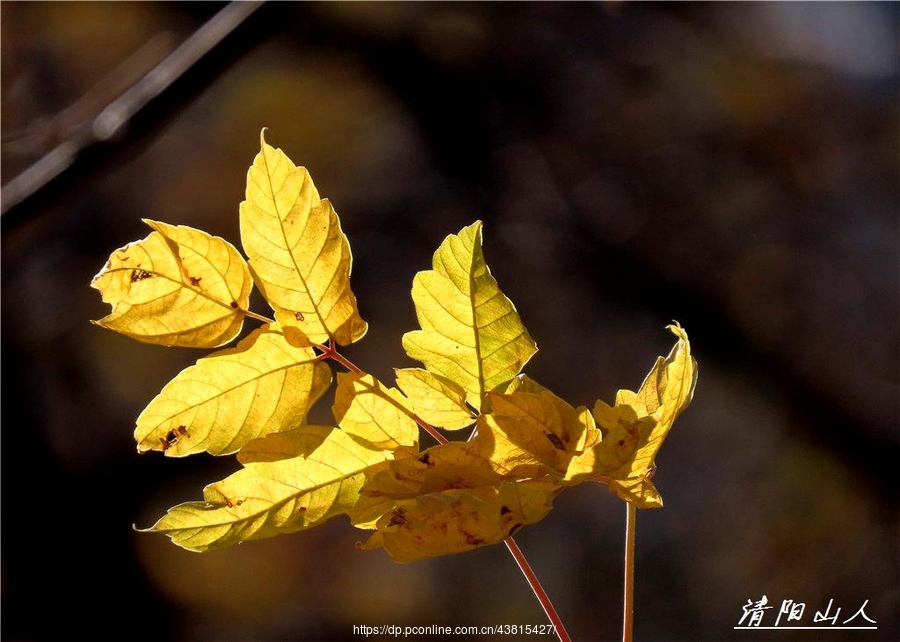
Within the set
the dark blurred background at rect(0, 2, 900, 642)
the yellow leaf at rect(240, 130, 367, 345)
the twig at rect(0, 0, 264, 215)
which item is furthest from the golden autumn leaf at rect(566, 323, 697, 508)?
the dark blurred background at rect(0, 2, 900, 642)

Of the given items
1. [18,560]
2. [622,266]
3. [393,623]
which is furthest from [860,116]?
[18,560]

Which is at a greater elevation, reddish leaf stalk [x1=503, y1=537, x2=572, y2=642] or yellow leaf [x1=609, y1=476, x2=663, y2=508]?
yellow leaf [x1=609, y1=476, x2=663, y2=508]

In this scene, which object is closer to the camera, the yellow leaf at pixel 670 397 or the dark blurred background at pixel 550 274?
the yellow leaf at pixel 670 397

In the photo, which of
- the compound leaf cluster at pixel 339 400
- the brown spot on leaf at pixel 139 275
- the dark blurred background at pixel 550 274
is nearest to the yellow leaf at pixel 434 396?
the compound leaf cluster at pixel 339 400

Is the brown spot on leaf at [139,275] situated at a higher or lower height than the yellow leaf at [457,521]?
higher

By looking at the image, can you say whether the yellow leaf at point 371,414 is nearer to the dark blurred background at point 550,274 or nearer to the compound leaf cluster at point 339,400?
the compound leaf cluster at point 339,400

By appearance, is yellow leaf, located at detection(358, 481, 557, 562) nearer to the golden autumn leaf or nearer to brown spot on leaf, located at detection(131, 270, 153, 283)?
the golden autumn leaf

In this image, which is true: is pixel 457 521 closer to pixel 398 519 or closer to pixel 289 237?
pixel 398 519
